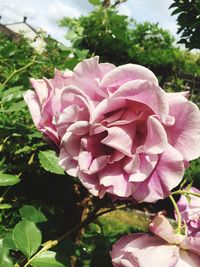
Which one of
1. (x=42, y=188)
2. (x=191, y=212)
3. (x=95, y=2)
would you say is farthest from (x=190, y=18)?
(x=191, y=212)

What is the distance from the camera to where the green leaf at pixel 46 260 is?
2.61 feet

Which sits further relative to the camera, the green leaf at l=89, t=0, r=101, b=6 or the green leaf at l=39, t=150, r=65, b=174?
the green leaf at l=89, t=0, r=101, b=6

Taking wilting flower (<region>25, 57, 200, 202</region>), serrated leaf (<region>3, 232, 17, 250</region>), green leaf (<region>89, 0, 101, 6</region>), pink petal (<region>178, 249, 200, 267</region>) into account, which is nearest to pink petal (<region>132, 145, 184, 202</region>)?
wilting flower (<region>25, 57, 200, 202</region>)

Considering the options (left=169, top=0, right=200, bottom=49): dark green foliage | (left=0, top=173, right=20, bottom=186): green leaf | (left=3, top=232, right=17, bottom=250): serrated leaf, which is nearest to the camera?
(left=3, top=232, right=17, bottom=250): serrated leaf

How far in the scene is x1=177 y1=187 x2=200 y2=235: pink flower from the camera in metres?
0.74

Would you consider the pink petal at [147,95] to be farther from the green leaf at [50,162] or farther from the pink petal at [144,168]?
the green leaf at [50,162]

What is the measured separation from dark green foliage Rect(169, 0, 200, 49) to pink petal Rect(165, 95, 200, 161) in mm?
1214

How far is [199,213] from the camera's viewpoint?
76 centimetres

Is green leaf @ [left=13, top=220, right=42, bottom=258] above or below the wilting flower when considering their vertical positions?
below

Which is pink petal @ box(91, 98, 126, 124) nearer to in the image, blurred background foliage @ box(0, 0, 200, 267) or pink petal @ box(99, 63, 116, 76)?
pink petal @ box(99, 63, 116, 76)

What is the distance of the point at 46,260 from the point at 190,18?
140cm

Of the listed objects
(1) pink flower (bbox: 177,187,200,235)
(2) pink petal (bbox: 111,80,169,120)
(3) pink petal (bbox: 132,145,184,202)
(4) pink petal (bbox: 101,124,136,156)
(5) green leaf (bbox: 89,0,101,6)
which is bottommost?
(1) pink flower (bbox: 177,187,200,235)

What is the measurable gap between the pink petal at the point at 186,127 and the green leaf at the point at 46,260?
0.33 meters

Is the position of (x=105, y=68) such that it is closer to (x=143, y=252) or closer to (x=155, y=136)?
(x=155, y=136)
